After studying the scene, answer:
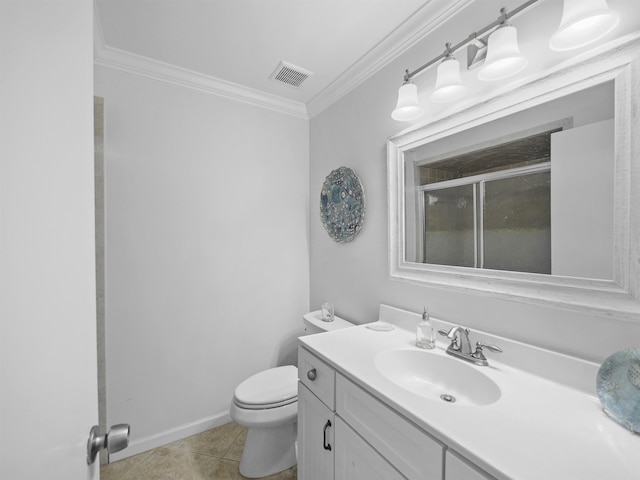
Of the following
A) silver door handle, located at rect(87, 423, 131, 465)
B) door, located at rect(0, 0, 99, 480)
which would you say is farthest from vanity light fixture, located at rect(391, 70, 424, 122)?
silver door handle, located at rect(87, 423, 131, 465)

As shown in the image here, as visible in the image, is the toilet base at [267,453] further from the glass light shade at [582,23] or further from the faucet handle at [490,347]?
the glass light shade at [582,23]

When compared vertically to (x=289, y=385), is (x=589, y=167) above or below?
above

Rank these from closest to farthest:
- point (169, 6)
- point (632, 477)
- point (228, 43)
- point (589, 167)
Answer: point (632, 477)
point (589, 167)
point (169, 6)
point (228, 43)

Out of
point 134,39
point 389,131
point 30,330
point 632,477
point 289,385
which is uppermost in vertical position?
point 134,39

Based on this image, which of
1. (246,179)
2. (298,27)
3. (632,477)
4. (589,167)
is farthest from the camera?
(246,179)

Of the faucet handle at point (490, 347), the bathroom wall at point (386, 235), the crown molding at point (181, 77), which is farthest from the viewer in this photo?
the crown molding at point (181, 77)

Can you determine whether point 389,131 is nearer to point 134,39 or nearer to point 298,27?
point 298,27

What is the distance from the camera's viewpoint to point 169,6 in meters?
1.26

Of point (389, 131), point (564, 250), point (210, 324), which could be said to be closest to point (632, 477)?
point (564, 250)

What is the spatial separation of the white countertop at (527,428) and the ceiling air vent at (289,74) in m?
1.69

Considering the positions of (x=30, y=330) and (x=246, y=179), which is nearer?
(x=30, y=330)

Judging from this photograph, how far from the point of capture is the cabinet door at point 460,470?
57 cm

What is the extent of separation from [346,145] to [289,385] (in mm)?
1514

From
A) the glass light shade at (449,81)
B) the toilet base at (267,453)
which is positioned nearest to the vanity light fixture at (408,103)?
the glass light shade at (449,81)
